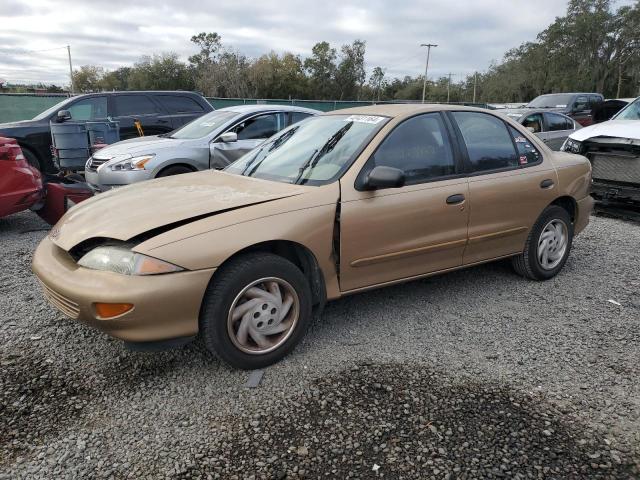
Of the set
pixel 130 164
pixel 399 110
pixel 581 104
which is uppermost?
pixel 399 110

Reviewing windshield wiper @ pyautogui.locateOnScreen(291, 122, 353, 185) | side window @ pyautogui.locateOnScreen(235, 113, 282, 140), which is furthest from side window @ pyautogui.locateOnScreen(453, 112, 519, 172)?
side window @ pyautogui.locateOnScreen(235, 113, 282, 140)

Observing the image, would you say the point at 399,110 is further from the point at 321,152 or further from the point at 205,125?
the point at 205,125

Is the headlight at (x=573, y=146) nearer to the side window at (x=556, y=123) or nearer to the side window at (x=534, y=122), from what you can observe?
the side window at (x=534, y=122)

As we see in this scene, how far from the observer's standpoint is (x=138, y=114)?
32.5 feet

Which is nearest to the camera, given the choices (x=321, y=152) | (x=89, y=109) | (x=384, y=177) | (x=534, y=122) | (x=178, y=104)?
(x=384, y=177)

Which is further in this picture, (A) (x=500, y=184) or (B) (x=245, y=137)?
(B) (x=245, y=137)

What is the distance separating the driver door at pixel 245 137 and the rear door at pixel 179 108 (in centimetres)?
302

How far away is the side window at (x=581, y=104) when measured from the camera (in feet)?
54.3

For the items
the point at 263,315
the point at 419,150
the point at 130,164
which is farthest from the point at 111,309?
the point at 130,164

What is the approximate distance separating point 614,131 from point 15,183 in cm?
784

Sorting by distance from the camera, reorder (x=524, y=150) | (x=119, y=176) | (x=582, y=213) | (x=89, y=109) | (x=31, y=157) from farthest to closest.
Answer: (x=89, y=109) → (x=31, y=157) → (x=119, y=176) → (x=582, y=213) → (x=524, y=150)

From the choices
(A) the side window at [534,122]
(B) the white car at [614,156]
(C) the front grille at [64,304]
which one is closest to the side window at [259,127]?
(B) the white car at [614,156]

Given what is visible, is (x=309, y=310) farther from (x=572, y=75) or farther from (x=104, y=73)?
(x=104, y=73)

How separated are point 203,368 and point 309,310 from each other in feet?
2.51
